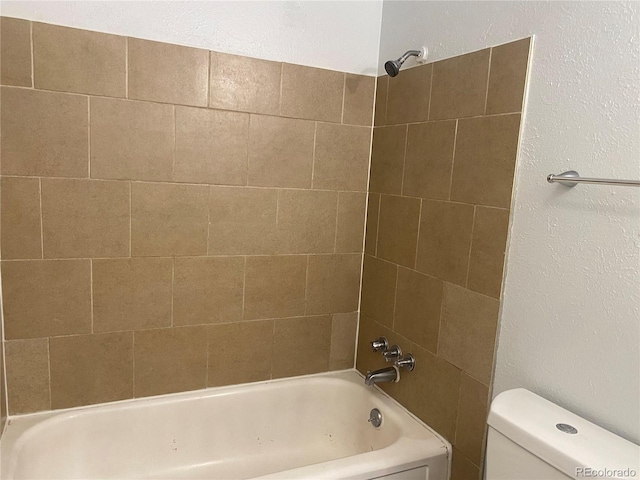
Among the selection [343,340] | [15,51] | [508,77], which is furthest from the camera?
[343,340]

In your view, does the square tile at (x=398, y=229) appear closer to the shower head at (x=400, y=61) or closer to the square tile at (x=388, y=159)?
the square tile at (x=388, y=159)

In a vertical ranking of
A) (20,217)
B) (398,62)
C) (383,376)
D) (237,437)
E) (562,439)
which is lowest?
(237,437)

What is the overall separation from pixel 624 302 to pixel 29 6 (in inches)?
76.0

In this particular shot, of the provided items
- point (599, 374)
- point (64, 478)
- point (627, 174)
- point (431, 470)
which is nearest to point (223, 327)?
point (64, 478)

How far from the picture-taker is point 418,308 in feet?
5.82

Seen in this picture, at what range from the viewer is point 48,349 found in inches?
66.3

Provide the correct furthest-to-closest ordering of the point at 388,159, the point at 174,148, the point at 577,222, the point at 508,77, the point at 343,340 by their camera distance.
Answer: the point at 343,340 → the point at 388,159 → the point at 174,148 → the point at 508,77 → the point at 577,222

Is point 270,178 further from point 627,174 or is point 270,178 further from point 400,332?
point 627,174

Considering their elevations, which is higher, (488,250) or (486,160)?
(486,160)

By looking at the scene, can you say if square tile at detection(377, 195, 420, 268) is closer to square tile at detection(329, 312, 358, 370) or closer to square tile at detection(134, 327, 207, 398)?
square tile at detection(329, 312, 358, 370)

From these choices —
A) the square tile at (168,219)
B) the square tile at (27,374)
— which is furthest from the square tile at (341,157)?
the square tile at (27,374)

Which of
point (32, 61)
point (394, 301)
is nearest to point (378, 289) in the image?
point (394, 301)

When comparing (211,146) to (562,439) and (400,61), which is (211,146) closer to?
(400,61)

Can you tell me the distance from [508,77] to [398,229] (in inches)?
28.2
